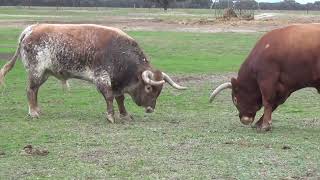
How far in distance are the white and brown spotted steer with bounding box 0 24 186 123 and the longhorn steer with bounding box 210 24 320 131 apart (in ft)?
6.09

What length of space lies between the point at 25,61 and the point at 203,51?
64.8ft

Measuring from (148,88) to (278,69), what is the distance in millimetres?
2763

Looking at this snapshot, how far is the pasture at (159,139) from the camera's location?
31.0 ft

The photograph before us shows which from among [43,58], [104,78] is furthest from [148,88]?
[43,58]

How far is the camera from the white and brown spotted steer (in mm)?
14305

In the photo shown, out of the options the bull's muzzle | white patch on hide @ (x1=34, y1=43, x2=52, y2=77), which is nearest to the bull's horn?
the bull's muzzle

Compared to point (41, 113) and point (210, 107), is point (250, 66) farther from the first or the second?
point (41, 113)

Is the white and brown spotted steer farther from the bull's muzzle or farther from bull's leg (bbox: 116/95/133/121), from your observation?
the bull's muzzle

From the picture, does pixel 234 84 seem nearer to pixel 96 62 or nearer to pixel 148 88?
pixel 148 88

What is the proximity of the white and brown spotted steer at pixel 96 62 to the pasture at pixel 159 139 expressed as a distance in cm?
57

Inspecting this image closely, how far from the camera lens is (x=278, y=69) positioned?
42.0 feet

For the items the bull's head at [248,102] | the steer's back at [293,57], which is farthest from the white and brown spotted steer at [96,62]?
the steer's back at [293,57]

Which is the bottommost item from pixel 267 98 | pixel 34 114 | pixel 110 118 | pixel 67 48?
pixel 34 114

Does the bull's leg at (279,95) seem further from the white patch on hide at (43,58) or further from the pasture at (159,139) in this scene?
the white patch on hide at (43,58)
